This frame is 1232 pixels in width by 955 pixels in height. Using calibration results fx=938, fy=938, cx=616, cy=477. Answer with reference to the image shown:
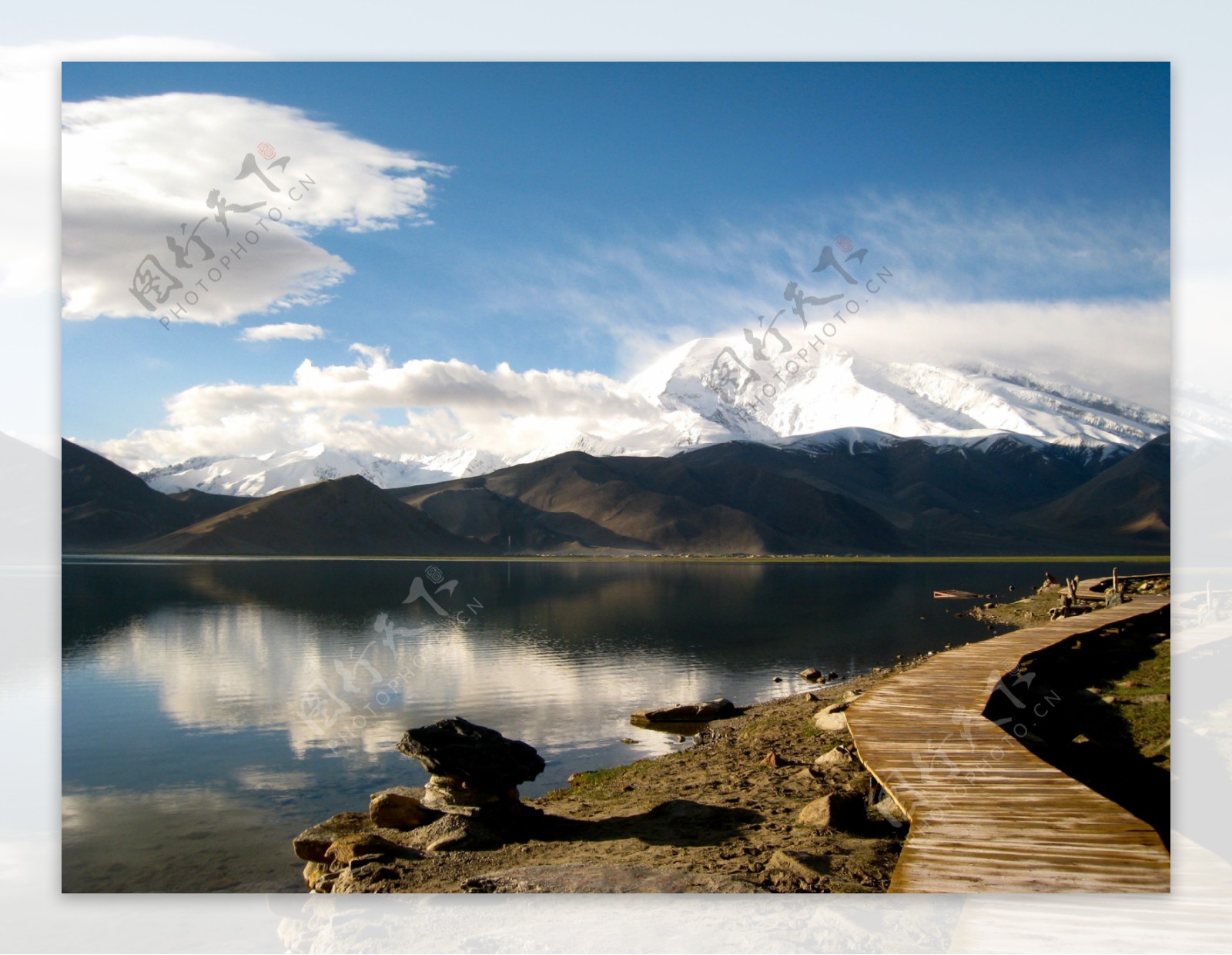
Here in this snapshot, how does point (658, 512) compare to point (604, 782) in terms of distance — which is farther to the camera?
point (658, 512)

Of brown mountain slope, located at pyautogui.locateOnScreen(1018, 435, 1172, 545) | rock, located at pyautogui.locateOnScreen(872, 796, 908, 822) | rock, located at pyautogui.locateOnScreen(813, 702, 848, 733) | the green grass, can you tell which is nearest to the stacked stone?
the green grass

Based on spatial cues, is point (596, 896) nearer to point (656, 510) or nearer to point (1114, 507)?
point (1114, 507)

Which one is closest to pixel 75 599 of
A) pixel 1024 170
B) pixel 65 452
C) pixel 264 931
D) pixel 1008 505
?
pixel 65 452

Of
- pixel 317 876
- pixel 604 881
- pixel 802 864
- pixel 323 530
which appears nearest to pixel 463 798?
pixel 317 876

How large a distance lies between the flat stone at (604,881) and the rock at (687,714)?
29.3ft

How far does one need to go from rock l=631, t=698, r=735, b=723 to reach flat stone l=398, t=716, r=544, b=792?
7.21 m

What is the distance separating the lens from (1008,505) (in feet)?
589

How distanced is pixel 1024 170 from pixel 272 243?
8988 mm

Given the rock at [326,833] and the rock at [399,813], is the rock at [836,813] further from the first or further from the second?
the rock at [326,833]

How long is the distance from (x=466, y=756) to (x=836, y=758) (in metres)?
4.72

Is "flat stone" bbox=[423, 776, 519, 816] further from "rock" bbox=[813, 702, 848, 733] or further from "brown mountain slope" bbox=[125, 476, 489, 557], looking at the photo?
"brown mountain slope" bbox=[125, 476, 489, 557]

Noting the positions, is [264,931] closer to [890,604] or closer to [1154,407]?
[1154,407]

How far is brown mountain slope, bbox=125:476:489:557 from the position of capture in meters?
113

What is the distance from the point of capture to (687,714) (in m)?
17.2
